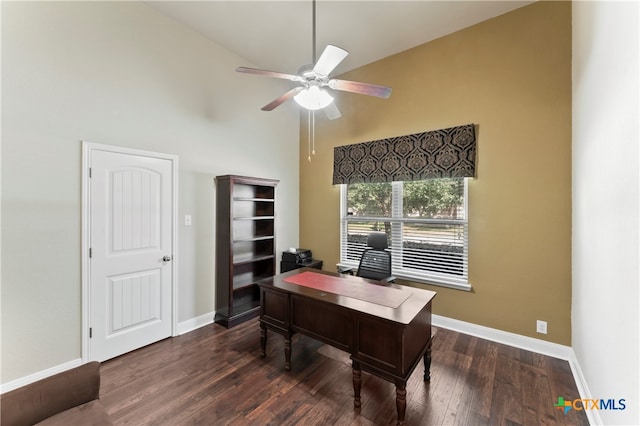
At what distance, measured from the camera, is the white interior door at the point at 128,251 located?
2.48 meters

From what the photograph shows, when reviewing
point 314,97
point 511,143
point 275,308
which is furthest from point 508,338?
point 314,97

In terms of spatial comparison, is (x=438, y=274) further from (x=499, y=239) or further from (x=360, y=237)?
(x=360, y=237)

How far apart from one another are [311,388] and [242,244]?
2.27m

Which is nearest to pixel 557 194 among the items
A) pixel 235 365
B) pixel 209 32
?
pixel 235 365

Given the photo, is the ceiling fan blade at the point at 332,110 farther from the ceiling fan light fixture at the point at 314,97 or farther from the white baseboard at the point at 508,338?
the white baseboard at the point at 508,338

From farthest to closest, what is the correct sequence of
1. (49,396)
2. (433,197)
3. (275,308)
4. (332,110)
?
(433,197) → (332,110) → (275,308) → (49,396)

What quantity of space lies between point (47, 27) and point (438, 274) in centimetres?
460

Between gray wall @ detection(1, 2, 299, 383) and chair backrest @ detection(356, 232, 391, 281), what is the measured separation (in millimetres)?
1992

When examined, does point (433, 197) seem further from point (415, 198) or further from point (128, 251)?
point (128, 251)

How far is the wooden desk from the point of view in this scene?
5.70ft

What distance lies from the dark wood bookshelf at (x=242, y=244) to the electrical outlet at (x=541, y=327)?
125 inches

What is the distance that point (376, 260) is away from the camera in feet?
10.5

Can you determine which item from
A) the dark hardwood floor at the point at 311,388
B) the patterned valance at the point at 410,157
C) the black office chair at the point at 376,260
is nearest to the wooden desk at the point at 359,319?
the dark hardwood floor at the point at 311,388

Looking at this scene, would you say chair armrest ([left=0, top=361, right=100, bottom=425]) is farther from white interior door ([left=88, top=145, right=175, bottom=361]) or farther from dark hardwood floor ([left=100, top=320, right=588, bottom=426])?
white interior door ([left=88, top=145, right=175, bottom=361])
